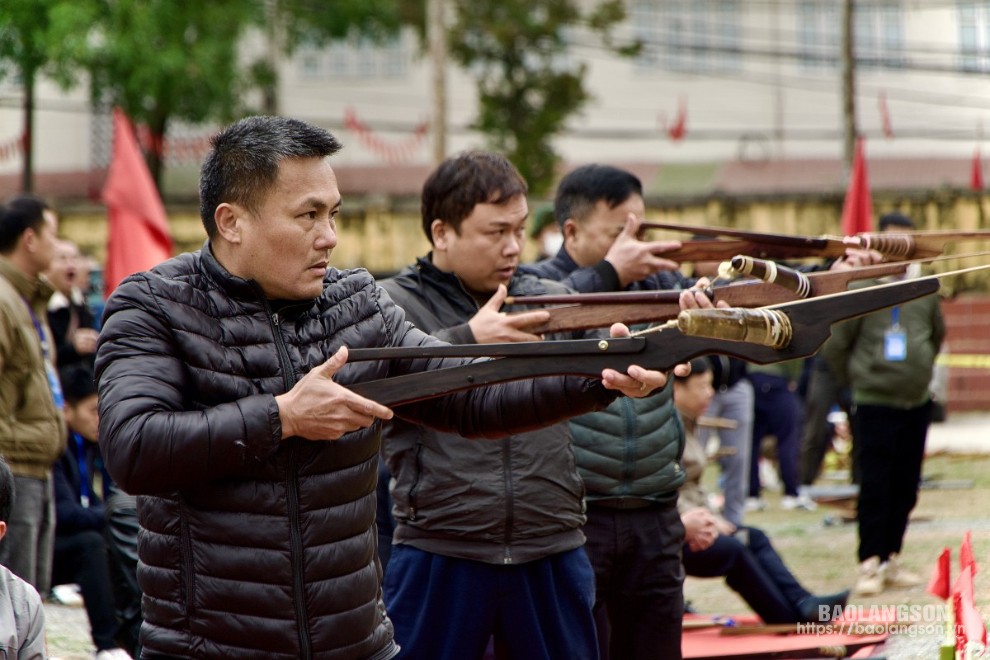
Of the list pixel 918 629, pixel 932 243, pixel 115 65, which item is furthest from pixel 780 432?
pixel 115 65

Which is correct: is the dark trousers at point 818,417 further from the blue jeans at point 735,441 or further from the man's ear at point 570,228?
the man's ear at point 570,228

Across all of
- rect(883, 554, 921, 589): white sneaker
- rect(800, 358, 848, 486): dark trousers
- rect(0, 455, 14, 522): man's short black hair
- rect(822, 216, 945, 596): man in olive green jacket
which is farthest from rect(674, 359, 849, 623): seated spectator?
rect(800, 358, 848, 486): dark trousers

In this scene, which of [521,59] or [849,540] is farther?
[521,59]

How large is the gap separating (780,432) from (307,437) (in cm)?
931

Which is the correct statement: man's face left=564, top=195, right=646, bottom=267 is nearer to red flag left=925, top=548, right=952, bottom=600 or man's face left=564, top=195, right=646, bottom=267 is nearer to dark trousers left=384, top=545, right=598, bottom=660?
dark trousers left=384, top=545, right=598, bottom=660

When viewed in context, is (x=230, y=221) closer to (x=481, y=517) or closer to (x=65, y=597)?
(x=481, y=517)

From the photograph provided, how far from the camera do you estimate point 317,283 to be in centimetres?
289

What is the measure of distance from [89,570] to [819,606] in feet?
11.4

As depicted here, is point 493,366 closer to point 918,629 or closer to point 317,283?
point 317,283

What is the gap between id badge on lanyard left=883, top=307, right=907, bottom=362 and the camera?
805cm

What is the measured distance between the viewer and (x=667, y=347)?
2727mm

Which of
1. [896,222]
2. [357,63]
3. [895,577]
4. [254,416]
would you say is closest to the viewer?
[254,416]

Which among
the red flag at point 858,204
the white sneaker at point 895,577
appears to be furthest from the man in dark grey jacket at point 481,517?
the red flag at point 858,204

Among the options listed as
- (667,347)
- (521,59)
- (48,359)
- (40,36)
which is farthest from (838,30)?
(667,347)
